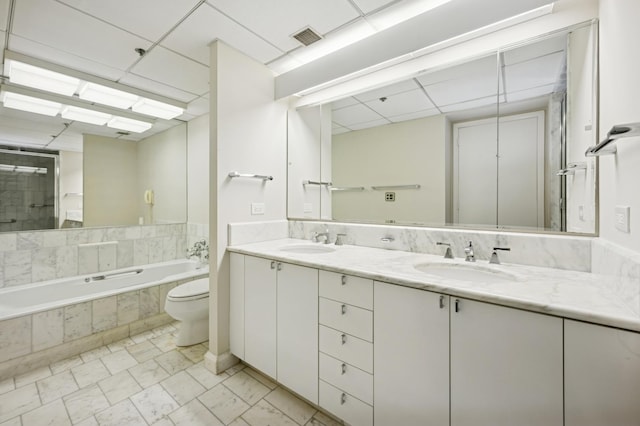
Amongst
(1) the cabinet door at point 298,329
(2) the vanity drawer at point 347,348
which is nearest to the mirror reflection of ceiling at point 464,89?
(1) the cabinet door at point 298,329

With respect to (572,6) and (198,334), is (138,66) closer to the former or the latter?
(198,334)

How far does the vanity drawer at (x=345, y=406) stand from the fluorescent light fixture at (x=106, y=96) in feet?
10.2

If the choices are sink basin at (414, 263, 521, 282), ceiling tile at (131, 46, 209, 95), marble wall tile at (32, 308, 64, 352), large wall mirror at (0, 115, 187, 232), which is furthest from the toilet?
ceiling tile at (131, 46, 209, 95)

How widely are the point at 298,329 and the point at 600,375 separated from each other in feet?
4.07

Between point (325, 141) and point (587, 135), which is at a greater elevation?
point (325, 141)

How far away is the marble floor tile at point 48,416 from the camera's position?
1.45 m

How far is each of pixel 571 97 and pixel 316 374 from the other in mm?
1982

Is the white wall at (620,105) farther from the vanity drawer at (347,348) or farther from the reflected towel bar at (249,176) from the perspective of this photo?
the reflected towel bar at (249,176)

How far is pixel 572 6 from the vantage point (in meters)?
1.30

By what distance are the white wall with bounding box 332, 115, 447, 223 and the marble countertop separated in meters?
0.40

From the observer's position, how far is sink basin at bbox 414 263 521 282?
1.28 m

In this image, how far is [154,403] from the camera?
1598mm

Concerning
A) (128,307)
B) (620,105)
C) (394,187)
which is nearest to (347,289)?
(394,187)

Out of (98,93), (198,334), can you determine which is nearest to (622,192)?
(198,334)
